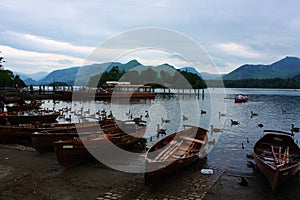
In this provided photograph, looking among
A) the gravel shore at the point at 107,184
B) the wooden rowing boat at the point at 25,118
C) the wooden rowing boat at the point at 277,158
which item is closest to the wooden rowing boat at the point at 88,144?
the gravel shore at the point at 107,184

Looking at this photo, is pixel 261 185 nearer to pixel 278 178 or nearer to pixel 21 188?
pixel 278 178

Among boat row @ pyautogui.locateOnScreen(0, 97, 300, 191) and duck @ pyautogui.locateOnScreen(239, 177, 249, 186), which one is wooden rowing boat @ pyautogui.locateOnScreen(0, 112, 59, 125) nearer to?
boat row @ pyautogui.locateOnScreen(0, 97, 300, 191)

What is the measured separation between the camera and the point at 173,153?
43.4 ft

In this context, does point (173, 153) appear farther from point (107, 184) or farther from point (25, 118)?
point (25, 118)

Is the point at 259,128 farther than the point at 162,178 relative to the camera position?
Yes

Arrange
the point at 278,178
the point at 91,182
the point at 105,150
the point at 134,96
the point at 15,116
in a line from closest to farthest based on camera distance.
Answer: the point at 278,178, the point at 91,182, the point at 105,150, the point at 15,116, the point at 134,96

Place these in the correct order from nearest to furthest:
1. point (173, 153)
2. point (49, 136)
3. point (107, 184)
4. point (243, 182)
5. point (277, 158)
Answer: point (107, 184) < point (243, 182) < point (277, 158) < point (173, 153) < point (49, 136)

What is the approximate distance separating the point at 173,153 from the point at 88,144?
416 cm

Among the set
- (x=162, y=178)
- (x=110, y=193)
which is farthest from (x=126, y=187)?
(x=162, y=178)

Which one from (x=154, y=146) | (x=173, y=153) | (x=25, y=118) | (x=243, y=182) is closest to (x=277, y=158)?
(x=243, y=182)

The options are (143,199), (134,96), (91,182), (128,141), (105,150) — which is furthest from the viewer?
(134,96)

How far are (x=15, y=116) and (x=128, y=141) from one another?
14.4 meters

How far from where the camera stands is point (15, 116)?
25203mm

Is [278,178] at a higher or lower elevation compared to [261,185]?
higher
